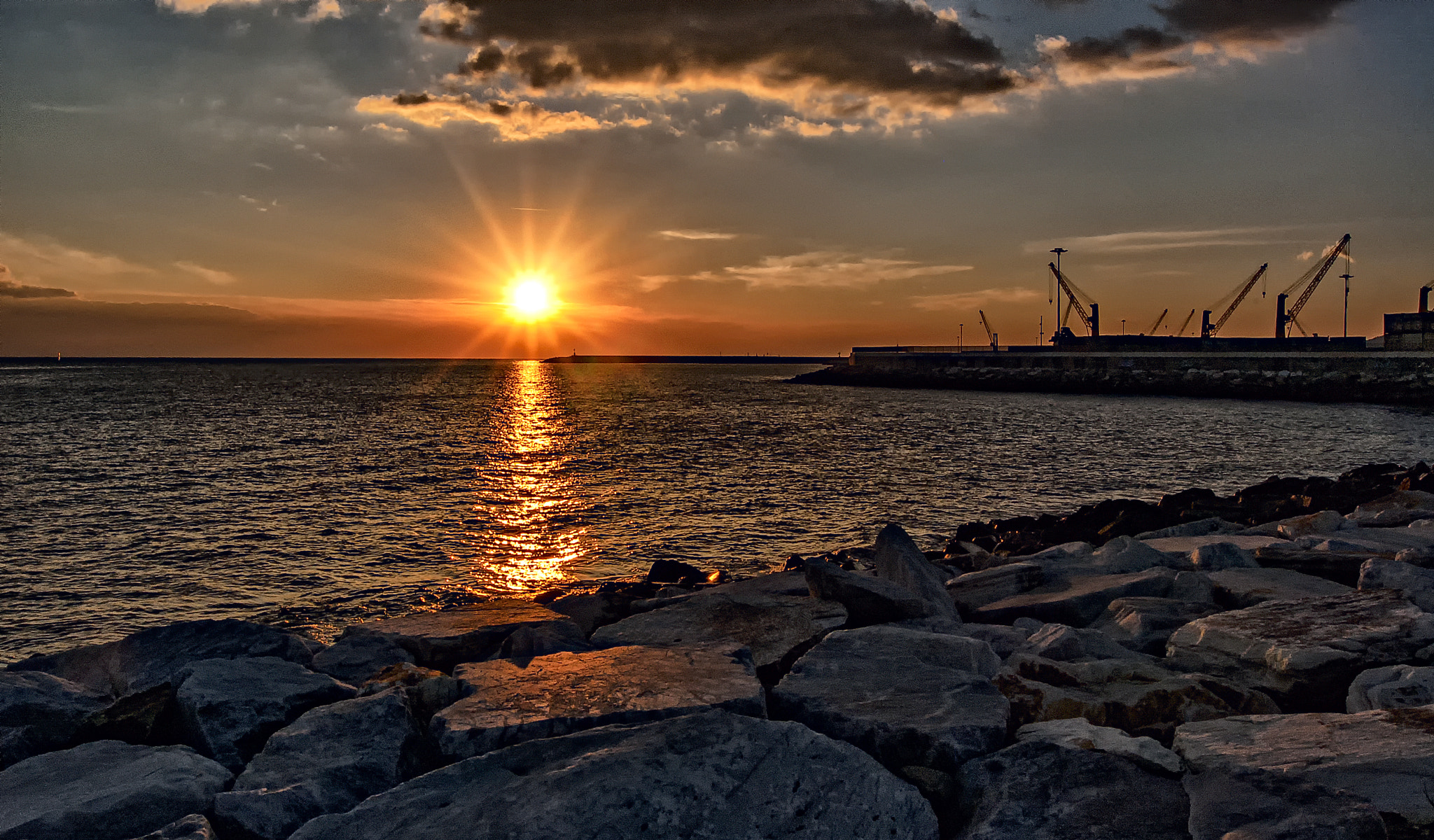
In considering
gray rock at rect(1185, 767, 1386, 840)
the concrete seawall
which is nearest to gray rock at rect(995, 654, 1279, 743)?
gray rock at rect(1185, 767, 1386, 840)

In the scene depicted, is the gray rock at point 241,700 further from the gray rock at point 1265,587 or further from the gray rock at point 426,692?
the gray rock at point 1265,587

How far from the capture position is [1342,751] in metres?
3.46

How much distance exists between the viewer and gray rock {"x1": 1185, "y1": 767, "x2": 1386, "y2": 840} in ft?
9.32

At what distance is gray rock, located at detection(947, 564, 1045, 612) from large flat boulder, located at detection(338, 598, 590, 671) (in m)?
3.40

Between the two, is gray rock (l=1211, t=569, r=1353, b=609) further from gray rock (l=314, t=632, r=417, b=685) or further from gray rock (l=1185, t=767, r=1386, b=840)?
gray rock (l=314, t=632, r=417, b=685)

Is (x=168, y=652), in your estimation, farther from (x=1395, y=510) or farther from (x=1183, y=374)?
(x=1183, y=374)

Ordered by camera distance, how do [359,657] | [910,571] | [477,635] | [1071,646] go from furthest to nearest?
[910,571], [477,635], [359,657], [1071,646]

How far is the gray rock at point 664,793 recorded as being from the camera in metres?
3.17

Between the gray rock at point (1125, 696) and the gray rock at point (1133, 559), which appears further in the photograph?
the gray rock at point (1133, 559)

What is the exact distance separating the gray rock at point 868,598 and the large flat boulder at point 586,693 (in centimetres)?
144

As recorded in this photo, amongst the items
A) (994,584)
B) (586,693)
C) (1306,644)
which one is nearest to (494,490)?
(994,584)

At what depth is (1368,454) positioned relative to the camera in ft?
89.0

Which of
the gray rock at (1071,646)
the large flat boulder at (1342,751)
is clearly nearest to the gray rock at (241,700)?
the gray rock at (1071,646)

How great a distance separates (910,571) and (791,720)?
282 centimetres
